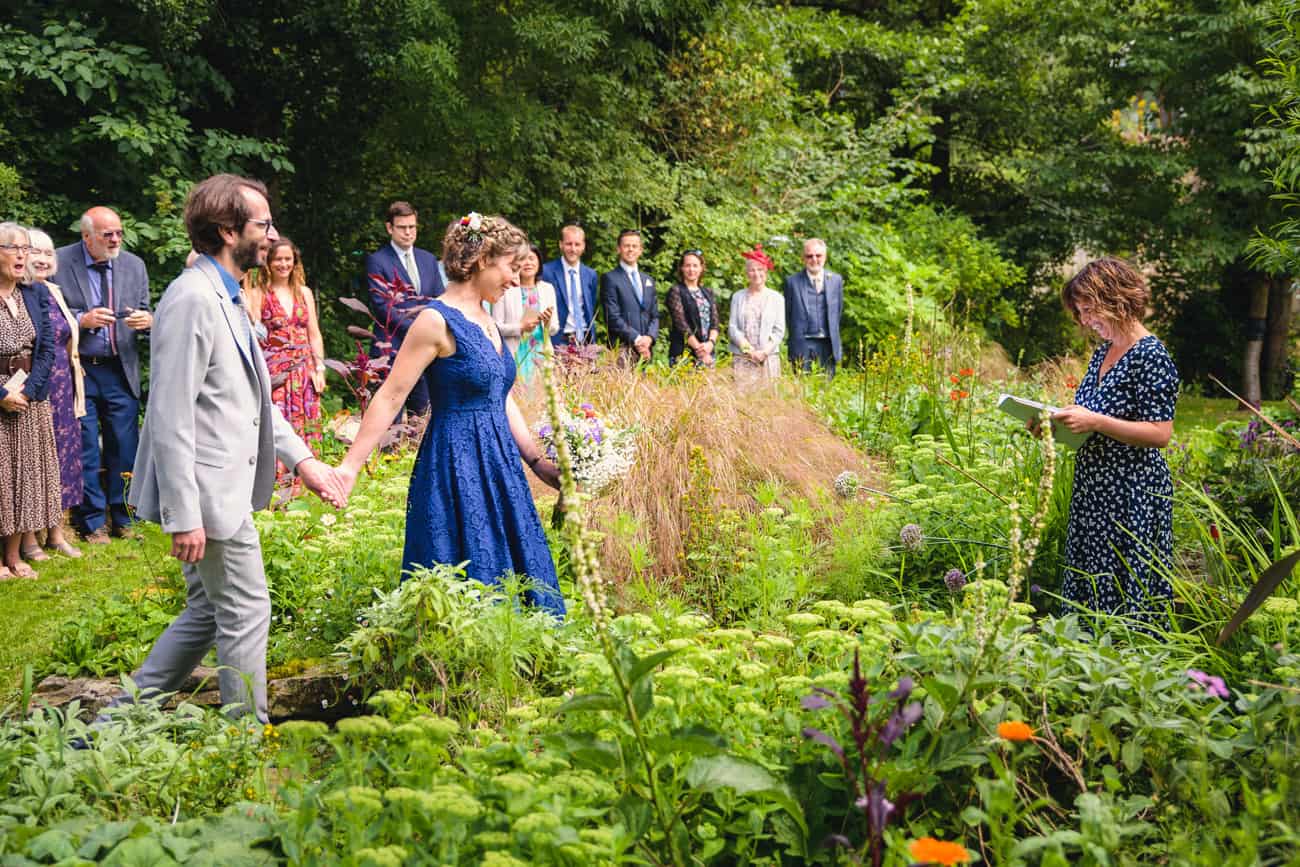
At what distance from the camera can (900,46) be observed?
Result: 59.6 ft

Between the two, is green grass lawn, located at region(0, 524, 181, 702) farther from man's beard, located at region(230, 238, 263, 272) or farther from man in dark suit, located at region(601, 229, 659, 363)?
man in dark suit, located at region(601, 229, 659, 363)

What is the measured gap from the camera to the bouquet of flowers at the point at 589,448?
4703mm

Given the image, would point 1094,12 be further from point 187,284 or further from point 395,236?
point 187,284

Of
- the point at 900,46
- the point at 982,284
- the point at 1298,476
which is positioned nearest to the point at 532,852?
the point at 1298,476

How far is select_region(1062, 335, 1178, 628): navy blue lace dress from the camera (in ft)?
13.8

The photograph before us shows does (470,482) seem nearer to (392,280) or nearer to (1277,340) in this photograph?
(392,280)

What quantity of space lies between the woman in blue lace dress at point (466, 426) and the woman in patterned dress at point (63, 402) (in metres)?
3.99

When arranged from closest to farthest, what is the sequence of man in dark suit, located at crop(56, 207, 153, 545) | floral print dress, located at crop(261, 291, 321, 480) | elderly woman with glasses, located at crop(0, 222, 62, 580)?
elderly woman with glasses, located at crop(0, 222, 62, 580) < floral print dress, located at crop(261, 291, 321, 480) < man in dark suit, located at crop(56, 207, 153, 545)

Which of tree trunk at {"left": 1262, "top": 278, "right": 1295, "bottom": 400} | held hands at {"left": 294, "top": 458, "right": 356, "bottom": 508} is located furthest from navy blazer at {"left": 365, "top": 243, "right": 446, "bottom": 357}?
tree trunk at {"left": 1262, "top": 278, "right": 1295, "bottom": 400}

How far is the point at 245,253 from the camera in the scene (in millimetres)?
3656

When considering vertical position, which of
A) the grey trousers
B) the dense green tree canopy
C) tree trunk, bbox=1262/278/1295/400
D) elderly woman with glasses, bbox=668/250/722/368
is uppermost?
the dense green tree canopy

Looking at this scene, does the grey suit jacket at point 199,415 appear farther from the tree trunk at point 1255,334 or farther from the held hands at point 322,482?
the tree trunk at point 1255,334

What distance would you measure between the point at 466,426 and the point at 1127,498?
2.68m

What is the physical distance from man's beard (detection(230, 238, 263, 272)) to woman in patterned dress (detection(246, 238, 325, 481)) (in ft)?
11.8
